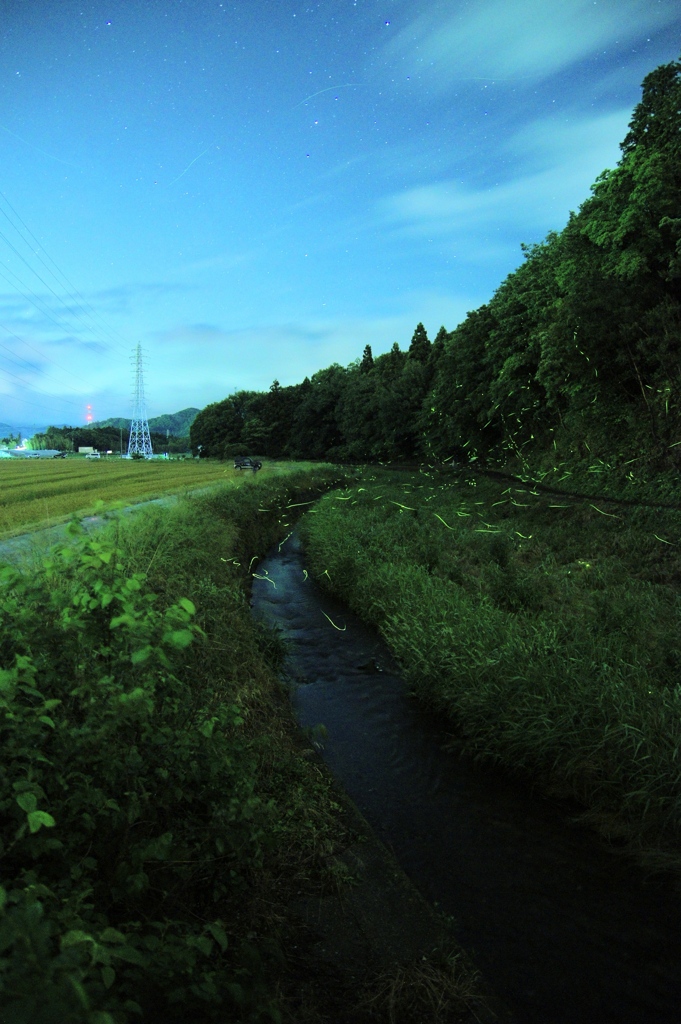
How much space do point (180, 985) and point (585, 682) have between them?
5120 millimetres

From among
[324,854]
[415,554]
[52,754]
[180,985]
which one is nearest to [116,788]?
[52,754]

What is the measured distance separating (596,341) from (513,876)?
54.8 ft

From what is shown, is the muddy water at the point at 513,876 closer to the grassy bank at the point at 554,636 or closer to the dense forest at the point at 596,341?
the grassy bank at the point at 554,636

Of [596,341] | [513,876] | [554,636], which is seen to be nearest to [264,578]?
[554,636]

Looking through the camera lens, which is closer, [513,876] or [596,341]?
[513,876]

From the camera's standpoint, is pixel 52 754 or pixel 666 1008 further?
pixel 666 1008

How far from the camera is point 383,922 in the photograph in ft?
12.4

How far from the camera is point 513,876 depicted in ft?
15.4

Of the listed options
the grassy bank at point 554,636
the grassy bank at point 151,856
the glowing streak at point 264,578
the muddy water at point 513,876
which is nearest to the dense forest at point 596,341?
the grassy bank at point 554,636

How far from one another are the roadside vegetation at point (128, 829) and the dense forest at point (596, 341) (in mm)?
14440

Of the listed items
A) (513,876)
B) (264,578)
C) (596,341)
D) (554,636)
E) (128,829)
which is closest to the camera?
(128,829)

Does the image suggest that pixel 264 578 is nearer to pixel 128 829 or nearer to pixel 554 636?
pixel 554 636

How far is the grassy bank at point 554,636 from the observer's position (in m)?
5.46

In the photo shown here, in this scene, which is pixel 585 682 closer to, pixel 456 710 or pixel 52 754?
pixel 456 710
